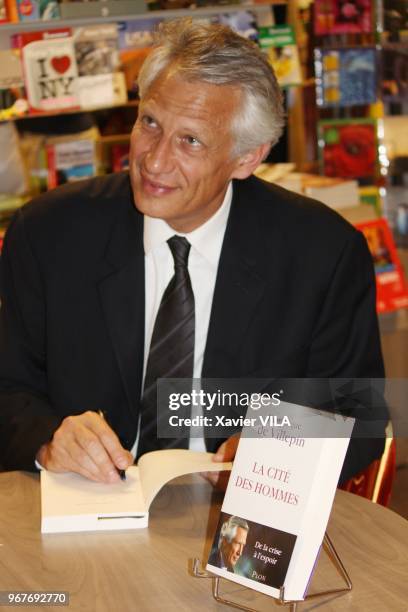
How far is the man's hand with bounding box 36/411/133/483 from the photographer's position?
155 centimetres

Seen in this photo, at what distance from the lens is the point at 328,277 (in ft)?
6.98

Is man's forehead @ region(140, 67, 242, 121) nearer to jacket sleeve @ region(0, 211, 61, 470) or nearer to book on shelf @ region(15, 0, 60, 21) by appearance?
jacket sleeve @ region(0, 211, 61, 470)

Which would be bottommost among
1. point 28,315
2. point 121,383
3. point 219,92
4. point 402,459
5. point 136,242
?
→ point 402,459

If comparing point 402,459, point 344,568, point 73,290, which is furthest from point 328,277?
point 402,459

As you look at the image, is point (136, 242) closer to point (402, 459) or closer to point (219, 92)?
point (219, 92)

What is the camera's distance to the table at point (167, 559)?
50.2 inches

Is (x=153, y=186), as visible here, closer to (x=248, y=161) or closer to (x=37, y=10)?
(x=248, y=161)

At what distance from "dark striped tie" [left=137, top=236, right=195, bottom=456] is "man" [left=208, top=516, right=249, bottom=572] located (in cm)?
71

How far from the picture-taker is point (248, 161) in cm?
216

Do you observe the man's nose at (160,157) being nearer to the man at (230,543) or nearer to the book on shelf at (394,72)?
the man at (230,543)

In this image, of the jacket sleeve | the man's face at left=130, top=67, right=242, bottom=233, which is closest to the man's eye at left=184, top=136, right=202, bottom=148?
the man's face at left=130, top=67, right=242, bottom=233

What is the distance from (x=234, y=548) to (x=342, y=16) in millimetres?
3323

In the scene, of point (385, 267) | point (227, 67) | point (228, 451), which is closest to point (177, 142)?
point (227, 67)

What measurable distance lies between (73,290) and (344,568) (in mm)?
987
